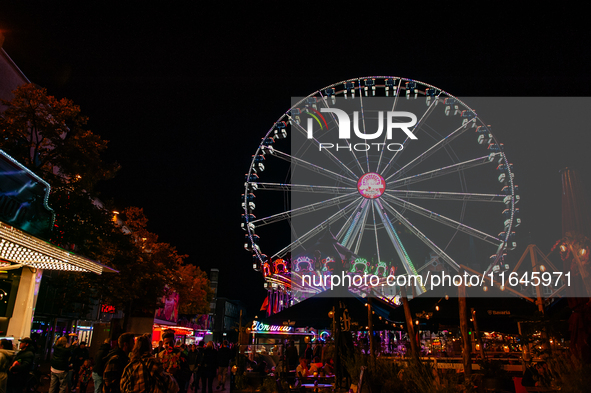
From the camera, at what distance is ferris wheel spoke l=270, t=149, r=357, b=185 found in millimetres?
21844

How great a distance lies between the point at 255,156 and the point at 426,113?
8.83 m

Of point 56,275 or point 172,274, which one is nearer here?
point 56,275

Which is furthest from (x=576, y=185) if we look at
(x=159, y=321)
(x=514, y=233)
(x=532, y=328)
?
(x=159, y=321)

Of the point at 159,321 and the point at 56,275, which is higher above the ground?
the point at 56,275

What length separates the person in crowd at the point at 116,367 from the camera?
16.8 ft

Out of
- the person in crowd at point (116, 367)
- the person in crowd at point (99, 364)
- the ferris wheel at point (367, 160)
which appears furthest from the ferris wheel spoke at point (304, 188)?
the person in crowd at point (116, 367)

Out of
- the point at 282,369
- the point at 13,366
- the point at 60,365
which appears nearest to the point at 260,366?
the point at 282,369

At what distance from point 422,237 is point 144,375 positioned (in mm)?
17974

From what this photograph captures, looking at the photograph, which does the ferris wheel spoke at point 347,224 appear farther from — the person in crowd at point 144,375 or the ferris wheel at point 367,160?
the person in crowd at point 144,375

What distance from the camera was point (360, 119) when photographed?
22.3m

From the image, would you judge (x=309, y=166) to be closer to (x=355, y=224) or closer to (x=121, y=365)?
(x=355, y=224)

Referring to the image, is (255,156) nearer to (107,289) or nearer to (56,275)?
(107,289)

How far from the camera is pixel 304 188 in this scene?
69.9 ft

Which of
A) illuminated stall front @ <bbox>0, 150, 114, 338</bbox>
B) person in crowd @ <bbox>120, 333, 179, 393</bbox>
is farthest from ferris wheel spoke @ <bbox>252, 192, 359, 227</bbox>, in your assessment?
person in crowd @ <bbox>120, 333, 179, 393</bbox>
